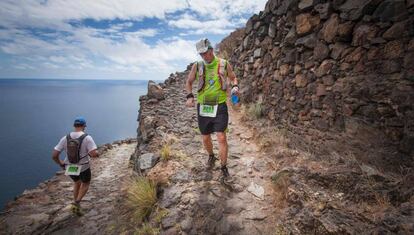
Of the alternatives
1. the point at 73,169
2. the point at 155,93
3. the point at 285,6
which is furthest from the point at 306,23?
the point at 155,93

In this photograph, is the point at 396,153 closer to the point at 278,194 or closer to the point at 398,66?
the point at 398,66

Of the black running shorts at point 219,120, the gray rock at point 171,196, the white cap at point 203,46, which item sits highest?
the white cap at point 203,46

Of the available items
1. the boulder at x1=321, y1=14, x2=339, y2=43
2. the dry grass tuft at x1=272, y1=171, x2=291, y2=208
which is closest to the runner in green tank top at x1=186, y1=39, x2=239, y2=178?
the dry grass tuft at x1=272, y1=171, x2=291, y2=208

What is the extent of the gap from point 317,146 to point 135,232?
3.77 m

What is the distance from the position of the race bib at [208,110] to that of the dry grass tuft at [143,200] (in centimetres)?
170

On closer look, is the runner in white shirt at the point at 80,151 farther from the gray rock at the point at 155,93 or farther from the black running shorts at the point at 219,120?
the gray rock at the point at 155,93

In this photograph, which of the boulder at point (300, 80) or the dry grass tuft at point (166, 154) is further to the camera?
the dry grass tuft at point (166, 154)

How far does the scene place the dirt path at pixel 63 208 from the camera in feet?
16.4

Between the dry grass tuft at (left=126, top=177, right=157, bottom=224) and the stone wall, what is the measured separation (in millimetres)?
3506

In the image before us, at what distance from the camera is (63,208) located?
647 cm

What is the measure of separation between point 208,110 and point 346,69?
2.60m

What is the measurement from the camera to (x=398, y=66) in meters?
3.07

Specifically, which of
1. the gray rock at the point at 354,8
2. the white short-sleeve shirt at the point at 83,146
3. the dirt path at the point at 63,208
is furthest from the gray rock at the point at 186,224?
the gray rock at the point at 354,8

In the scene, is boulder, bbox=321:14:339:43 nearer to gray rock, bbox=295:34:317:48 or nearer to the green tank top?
gray rock, bbox=295:34:317:48
